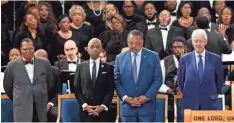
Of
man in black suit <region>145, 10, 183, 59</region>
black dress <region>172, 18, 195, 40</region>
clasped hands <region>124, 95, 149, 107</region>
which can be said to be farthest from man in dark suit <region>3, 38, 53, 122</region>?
black dress <region>172, 18, 195, 40</region>

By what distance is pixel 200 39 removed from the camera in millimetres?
11109

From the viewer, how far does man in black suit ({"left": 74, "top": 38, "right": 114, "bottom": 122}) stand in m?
11.5

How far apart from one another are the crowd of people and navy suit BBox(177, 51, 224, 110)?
0.05ft

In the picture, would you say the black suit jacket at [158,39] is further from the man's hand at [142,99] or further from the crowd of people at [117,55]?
the man's hand at [142,99]

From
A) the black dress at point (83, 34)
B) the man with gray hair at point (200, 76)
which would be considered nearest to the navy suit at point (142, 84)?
the man with gray hair at point (200, 76)

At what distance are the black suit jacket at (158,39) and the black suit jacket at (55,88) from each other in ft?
7.27

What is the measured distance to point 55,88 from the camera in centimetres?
1195

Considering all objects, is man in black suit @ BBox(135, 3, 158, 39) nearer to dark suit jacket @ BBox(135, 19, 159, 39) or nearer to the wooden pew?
dark suit jacket @ BBox(135, 19, 159, 39)

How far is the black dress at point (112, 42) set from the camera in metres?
13.6

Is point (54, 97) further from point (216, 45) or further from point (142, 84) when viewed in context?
point (216, 45)

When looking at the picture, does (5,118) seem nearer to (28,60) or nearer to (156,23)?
(28,60)

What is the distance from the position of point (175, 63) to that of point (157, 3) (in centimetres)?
279

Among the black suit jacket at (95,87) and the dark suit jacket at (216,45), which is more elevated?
the dark suit jacket at (216,45)

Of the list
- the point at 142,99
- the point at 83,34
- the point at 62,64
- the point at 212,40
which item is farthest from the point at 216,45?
the point at 83,34
